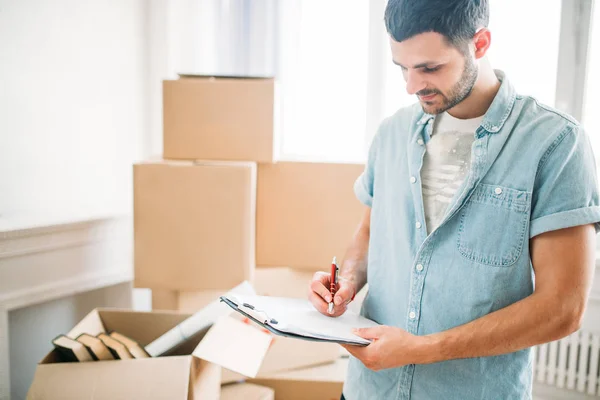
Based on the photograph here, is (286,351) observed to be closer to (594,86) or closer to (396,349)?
(396,349)

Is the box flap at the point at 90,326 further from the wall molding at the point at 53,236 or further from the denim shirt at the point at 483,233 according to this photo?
the denim shirt at the point at 483,233

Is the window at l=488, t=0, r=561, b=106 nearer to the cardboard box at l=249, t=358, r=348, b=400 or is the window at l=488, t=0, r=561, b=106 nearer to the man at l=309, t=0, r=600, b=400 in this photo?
the man at l=309, t=0, r=600, b=400

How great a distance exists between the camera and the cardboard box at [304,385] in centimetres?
159

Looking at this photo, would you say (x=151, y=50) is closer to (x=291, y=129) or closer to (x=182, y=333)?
(x=291, y=129)

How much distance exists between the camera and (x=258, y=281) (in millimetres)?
1846

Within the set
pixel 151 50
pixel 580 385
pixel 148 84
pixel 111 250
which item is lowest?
pixel 580 385

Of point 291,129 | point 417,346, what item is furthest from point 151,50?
point 417,346

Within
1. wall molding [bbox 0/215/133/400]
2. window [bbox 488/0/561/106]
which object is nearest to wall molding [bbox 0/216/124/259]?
wall molding [bbox 0/215/133/400]

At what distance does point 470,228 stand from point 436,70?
0.29 m

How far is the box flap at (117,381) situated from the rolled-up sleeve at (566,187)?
82 cm

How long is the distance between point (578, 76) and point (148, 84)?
1.87 meters

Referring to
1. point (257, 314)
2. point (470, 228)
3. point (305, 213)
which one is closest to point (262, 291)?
point (305, 213)

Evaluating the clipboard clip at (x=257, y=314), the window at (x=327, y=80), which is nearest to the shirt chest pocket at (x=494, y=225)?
the clipboard clip at (x=257, y=314)

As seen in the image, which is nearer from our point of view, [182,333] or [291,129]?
[182,333]
